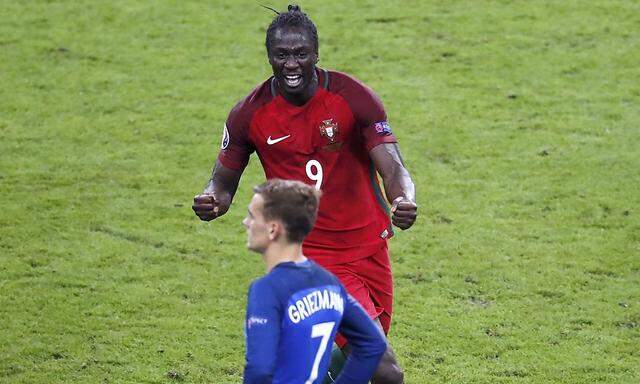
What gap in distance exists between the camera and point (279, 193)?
5891mm

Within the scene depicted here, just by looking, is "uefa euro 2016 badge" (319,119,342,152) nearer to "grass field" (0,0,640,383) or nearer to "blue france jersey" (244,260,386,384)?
"blue france jersey" (244,260,386,384)

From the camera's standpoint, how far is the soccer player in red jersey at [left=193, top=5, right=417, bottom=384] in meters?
7.70

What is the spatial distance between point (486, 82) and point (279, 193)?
10.3m

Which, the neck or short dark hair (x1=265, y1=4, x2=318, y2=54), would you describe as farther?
short dark hair (x1=265, y1=4, x2=318, y2=54)

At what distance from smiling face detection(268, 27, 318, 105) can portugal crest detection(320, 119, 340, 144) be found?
0.24 m

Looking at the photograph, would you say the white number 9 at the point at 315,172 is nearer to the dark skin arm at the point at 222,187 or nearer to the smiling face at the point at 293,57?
the smiling face at the point at 293,57

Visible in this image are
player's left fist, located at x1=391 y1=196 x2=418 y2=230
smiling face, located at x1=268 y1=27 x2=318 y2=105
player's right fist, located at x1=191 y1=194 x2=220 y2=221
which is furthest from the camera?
smiling face, located at x1=268 y1=27 x2=318 y2=105

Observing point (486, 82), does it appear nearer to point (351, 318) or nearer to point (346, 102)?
point (346, 102)

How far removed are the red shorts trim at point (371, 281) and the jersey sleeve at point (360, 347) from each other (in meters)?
1.58

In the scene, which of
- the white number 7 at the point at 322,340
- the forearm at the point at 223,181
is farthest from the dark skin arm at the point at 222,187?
the white number 7 at the point at 322,340

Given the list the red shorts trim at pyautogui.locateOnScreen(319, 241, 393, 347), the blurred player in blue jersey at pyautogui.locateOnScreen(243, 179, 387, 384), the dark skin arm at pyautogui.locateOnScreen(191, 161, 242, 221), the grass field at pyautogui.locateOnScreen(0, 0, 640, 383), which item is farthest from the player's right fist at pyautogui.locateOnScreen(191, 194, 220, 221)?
the grass field at pyautogui.locateOnScreen(0, 0, 640, 383)

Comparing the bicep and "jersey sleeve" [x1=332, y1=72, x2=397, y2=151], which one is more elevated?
"jersey sleeve" [x1=332, y1=72, x2=397, y2=151]

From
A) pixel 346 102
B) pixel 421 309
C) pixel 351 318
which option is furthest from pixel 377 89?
pixel 351 318

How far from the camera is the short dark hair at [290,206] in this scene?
19.3 feet
